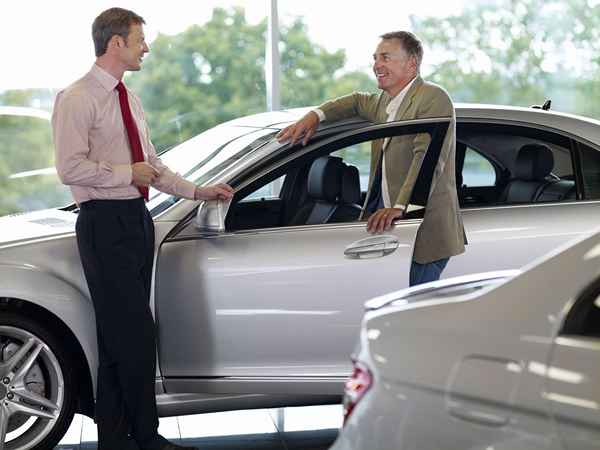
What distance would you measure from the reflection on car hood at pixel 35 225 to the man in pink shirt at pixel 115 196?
0.28m

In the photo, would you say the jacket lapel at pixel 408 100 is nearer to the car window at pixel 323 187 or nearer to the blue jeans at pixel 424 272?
the car window at pixel 323 187

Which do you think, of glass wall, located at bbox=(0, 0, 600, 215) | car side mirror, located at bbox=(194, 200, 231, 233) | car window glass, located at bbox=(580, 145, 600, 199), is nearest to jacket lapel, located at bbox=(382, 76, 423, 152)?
car side mirror, located at bbox=(194, 200, 231, 233)

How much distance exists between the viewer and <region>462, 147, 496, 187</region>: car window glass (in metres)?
5.58

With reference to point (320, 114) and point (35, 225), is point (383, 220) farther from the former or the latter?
point (35, 225)

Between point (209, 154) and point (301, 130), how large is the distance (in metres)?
0.54

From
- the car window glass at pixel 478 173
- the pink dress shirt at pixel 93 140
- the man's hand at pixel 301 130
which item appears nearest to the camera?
the pink dress shirt at pixel 93 140

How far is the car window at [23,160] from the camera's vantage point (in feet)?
33.0

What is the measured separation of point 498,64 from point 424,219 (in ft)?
20.2

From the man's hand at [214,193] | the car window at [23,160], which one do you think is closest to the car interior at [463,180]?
the man's hand at [214,193]

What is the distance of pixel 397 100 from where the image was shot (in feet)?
16.6

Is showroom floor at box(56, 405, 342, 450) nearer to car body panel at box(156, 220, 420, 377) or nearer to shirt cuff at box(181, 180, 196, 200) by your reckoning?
car body panel at box(156, 220, 420, 377)

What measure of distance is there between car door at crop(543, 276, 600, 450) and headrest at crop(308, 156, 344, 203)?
2.62 m

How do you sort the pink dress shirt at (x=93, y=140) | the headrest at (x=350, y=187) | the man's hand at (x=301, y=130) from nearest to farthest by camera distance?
the pink dress shirt at (x=93, y=140) → the man's hand at (x=301, y=130) → the headrest at (x=350, y=187)

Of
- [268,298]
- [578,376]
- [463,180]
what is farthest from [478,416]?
[463,180]
